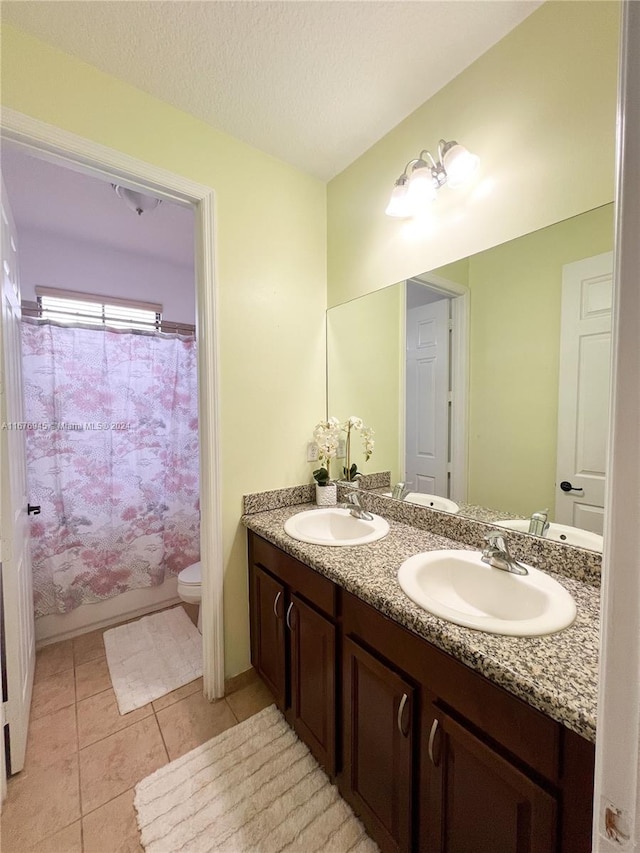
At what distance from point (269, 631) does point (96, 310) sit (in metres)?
2.20

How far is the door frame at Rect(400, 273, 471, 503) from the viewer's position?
1332mm

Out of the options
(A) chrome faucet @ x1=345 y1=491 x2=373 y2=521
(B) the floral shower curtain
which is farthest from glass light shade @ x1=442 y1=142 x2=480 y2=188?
(B) the floral shower curtain

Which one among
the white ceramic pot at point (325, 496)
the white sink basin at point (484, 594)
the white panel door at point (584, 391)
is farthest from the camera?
the white ceramic pot at point (325, 496)

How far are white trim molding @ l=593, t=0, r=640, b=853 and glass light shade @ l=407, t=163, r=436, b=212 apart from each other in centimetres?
116

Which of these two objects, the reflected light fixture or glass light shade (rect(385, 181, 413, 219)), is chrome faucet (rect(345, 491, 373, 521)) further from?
the reflected light fixture

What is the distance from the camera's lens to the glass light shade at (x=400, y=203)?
4.58 ft

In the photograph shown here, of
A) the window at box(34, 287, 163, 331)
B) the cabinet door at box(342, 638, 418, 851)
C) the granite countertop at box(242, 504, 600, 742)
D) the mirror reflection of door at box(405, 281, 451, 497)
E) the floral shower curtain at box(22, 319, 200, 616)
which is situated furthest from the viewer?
the window at box(34, 287, 163, 331)

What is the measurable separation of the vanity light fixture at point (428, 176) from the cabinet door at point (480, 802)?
166 cm

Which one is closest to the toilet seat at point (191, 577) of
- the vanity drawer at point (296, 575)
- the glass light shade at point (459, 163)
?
the vanity drawer at point (296, 575)

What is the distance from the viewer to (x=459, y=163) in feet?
3.96

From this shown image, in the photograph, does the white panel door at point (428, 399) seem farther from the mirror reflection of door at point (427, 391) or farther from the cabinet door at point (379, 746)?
the cabinet door at point (379, 746)

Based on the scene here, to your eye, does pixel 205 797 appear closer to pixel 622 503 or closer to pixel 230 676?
pixel 230 676

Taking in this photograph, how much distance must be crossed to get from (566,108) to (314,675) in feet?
6.51

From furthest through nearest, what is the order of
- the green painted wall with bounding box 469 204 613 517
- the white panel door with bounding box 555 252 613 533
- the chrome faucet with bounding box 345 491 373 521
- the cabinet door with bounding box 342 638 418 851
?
the chrome faucet with bounding box 345 491 373 521
the green painted wall with bounding box 469 204 613 517
the white panel door with bounding box 555 252 613 533
the cabinet door with bounding box 342 638 418 851
